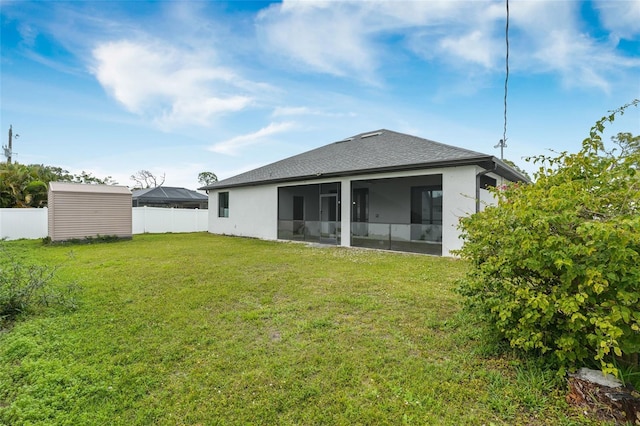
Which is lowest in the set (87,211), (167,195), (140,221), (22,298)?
(22,298)

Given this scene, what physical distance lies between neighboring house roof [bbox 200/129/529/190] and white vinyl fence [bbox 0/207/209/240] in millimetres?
3071

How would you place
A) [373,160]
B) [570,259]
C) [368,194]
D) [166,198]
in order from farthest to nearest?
[166,198] < [368,194] < [373,160] < [570,259]

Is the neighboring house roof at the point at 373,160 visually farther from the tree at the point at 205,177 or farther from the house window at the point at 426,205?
the tree at the point at 205,177

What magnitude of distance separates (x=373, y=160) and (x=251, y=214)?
7089mm

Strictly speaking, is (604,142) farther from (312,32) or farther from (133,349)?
(312,32)

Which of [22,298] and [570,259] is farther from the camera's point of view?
[22,298]

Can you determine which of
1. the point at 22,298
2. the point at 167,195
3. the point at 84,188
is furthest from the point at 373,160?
the point at 167,195

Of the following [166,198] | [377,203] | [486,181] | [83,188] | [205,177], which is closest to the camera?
[486,181]

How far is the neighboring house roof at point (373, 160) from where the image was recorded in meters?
8.43

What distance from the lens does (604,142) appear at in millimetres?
2672

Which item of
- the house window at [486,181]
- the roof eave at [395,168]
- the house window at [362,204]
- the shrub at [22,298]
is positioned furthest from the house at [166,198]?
the house window at [486,181]

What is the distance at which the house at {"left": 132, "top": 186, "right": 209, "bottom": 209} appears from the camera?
22.0m

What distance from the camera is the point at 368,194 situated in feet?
45.1

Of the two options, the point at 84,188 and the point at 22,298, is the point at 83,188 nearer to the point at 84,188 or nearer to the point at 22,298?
the point at 84,188
